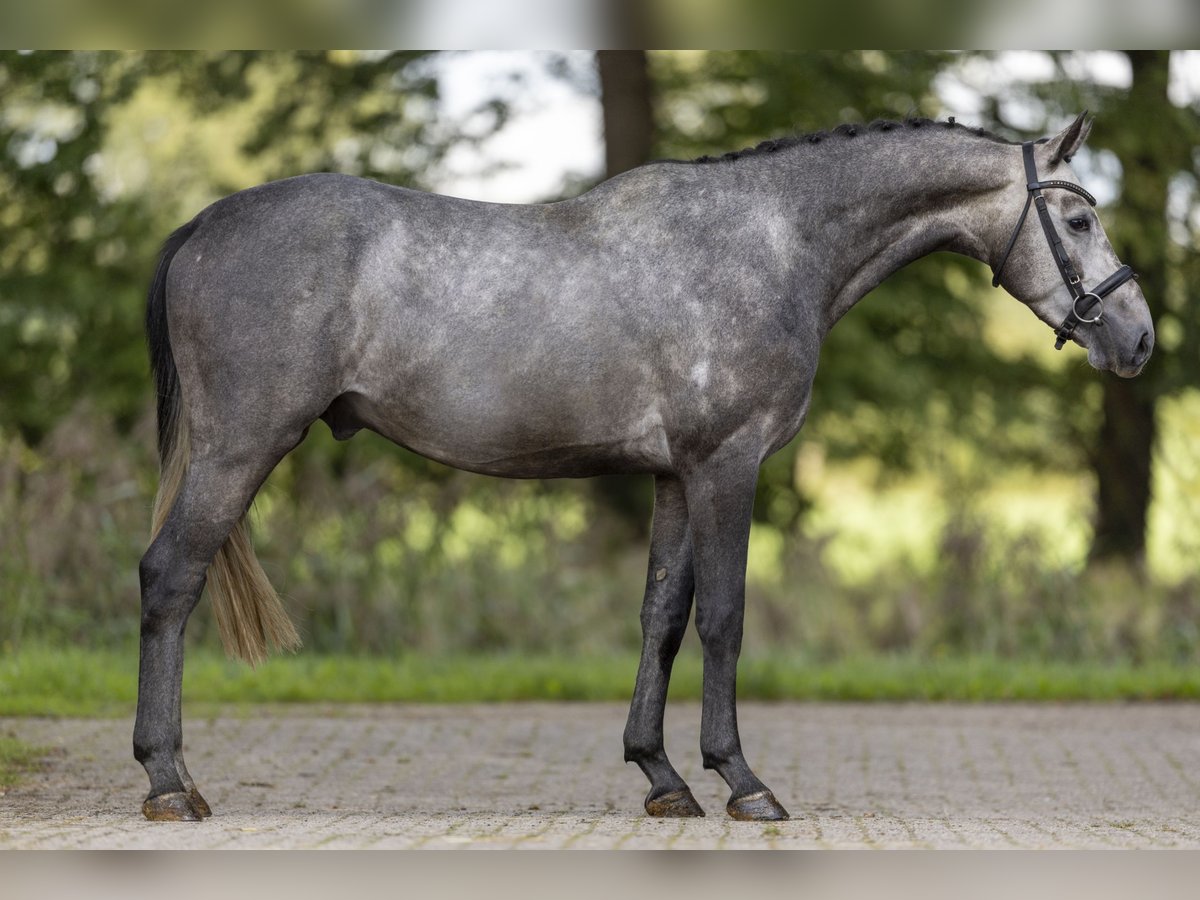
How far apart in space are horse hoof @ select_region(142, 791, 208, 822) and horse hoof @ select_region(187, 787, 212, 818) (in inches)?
1.7

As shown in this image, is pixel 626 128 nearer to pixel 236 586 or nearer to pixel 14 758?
pixel 14 758

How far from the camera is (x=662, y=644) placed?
6.08 m

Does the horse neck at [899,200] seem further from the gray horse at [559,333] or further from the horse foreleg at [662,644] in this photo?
the horse foreleg at [662,644]

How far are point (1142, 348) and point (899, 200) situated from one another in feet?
3.60

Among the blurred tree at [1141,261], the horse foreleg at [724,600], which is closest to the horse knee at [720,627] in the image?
the horse foreleg at [724,600]

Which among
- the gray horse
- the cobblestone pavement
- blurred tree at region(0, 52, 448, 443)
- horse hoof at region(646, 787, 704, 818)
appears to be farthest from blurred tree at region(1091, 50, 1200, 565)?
horse hoof at region(646, 787, 704, 818)

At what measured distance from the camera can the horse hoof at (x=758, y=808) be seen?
570cm

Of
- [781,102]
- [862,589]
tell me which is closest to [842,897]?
[862,589]

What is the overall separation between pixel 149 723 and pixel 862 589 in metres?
7.57

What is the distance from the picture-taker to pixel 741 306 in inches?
227

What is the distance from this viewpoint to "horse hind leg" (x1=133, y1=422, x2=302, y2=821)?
18.4 feet

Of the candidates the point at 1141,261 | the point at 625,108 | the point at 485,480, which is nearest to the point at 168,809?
the point at 485,480

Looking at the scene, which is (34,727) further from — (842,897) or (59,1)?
(842,897)

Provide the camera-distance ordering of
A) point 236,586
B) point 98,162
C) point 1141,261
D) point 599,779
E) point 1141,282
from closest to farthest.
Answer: point 236,586 → point 599,779 → point 1141,261 → point 1141,282 → point 98,162
